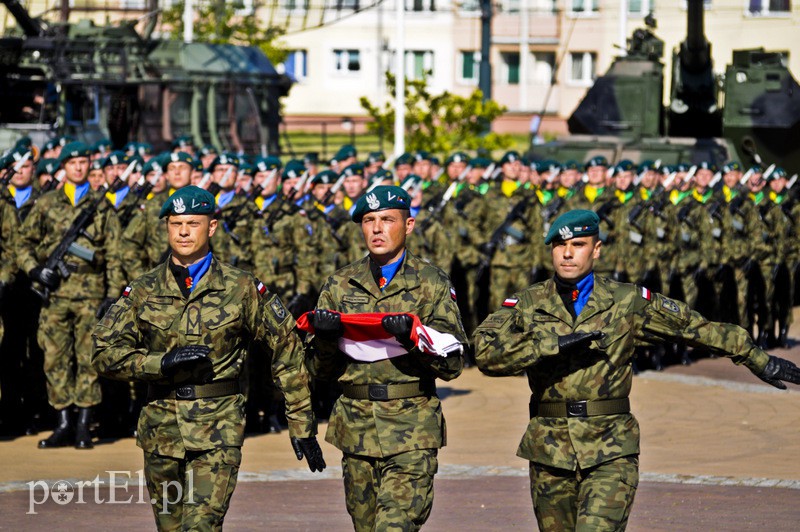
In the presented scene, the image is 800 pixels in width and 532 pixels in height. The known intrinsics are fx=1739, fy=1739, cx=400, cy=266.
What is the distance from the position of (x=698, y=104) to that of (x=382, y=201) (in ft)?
66.9

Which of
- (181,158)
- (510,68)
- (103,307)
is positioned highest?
(181,158)

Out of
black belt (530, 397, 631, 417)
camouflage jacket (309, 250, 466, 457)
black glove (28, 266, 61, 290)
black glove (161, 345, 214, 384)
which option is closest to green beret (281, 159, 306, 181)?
black glove (28, 266, 61, 290)

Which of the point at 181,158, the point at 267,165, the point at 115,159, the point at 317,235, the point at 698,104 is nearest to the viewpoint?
the point at 181,158

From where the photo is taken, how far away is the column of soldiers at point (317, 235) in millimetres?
12844

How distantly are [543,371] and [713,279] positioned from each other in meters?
12.4

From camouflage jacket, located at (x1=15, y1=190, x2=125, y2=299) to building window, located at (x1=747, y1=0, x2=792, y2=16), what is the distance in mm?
45999

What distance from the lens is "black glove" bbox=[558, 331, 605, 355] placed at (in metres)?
7.46

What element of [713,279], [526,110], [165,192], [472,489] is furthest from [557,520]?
[526,110]

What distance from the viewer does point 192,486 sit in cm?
776

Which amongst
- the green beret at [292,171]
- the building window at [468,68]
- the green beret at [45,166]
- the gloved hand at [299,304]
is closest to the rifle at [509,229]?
the green beret at [292,171]

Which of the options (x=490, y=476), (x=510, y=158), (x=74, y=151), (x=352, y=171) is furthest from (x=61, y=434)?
(x=510, y=158)

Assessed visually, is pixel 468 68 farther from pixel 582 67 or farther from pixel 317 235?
pixel 317 235

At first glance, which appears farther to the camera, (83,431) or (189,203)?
(83,431)

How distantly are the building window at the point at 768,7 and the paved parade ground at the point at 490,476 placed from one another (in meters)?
42.2
